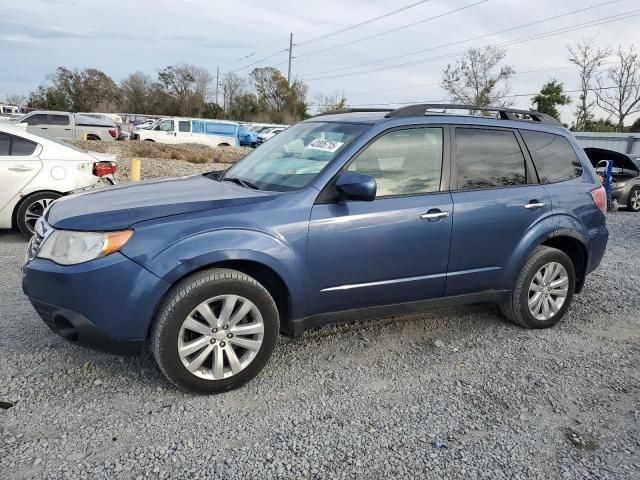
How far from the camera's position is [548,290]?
14.3ft

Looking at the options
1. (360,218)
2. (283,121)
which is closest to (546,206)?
(360,218)

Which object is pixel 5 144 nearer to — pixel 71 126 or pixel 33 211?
pixel 33 211

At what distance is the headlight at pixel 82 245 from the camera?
2900mm

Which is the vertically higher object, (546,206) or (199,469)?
(546,206)

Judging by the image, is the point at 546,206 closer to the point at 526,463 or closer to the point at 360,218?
the point at 360,218

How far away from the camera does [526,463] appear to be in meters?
2.64

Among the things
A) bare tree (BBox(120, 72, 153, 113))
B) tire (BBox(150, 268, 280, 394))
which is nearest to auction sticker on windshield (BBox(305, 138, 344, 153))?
tire (BBox(150, 268, 280, 394))

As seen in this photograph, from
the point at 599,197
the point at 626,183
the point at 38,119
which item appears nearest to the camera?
the point at 599,197

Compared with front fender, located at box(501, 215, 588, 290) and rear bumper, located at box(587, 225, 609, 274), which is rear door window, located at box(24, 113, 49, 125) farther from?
rear bumper, located at box(587, 225, 609, 274)

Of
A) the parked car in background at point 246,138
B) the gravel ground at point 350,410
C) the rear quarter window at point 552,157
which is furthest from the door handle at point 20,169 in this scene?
the parked car in background at point 246,138

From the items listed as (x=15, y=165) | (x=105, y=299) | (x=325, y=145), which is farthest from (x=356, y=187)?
(x=15, y=165)

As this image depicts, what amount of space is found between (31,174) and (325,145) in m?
4.58

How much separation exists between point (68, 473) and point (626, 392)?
130 inches

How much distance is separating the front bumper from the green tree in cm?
4428
